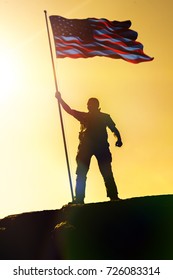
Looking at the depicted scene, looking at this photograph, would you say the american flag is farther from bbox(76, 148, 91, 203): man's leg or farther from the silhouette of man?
bbox(76, 148, 91, 203): man's leg

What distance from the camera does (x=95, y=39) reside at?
427 inches

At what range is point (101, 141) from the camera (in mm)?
10219

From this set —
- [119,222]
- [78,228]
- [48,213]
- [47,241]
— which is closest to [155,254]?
[119,222]

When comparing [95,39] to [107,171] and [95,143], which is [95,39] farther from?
[107,171]

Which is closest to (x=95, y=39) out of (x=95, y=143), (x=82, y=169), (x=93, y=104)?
(x=93, y=104)

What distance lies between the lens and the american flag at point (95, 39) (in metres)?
10.7

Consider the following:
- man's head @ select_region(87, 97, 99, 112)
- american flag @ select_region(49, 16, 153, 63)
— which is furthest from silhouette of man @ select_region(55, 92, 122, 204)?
american flag @ select_region(49, 16, 153, 63)

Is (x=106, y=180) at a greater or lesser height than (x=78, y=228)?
greater

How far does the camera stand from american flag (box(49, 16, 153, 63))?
35.1 feet

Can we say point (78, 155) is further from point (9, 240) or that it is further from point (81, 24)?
point (81, 24)

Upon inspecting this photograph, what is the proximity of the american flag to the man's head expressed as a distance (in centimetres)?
122
